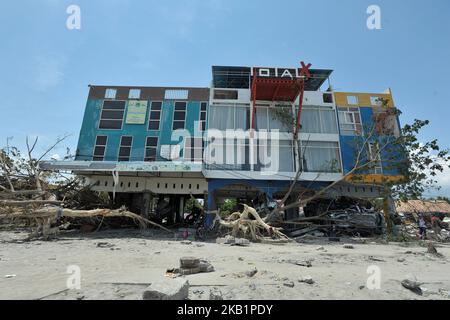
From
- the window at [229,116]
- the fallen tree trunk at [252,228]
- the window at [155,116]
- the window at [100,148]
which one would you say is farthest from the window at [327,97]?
the window at [100,148]

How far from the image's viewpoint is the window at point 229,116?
20.5 metres

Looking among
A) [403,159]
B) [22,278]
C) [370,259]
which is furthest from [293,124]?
[22,278]

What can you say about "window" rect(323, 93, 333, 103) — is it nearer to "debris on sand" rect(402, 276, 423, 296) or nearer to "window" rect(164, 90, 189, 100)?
"window" rect(164, 90, 189, 100)

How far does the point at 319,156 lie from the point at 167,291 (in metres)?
18.4

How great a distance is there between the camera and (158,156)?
19.8 metres

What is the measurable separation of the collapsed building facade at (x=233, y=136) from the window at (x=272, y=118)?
76 millimetres

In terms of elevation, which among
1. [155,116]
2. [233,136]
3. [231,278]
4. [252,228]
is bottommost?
[231,278]

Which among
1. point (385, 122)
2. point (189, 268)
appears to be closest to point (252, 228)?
point (189, 268)

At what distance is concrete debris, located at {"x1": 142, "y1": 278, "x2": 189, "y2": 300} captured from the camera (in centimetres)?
354

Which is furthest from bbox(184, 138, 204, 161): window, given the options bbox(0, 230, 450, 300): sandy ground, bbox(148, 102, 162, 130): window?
bbox(0, 230, 450, 300): sandy ground

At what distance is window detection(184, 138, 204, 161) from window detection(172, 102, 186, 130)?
1.41 metres

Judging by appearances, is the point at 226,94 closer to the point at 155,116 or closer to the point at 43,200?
the point at 155,116

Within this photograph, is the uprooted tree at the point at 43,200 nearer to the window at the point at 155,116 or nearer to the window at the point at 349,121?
the window at the point at 155,116

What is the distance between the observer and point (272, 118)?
2086cm
